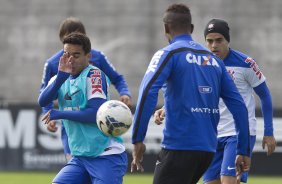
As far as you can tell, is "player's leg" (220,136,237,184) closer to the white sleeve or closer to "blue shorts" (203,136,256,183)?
"blue shorts" (203,136,256,183)

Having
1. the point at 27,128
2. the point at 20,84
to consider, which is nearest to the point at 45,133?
the point at 27,128

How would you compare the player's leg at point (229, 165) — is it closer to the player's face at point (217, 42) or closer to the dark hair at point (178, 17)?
the player's face at point (217, 42)

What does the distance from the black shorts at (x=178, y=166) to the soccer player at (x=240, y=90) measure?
202cm

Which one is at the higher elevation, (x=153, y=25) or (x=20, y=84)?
(x=153, y=25)

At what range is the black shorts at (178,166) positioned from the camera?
617cm

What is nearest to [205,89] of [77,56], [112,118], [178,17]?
[178,17]

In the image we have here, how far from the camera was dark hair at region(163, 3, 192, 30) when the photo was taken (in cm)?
625

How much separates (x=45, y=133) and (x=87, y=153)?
9.71 m

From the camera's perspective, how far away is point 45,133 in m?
16.5

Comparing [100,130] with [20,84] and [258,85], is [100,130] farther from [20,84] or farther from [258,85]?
[20,84]

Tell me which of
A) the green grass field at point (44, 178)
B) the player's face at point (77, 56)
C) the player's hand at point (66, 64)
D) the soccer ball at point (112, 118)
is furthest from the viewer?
the green grass field at point (44, 178)

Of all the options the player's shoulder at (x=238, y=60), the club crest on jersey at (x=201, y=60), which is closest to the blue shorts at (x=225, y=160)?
the player's shoulder at (x=238, y=60)

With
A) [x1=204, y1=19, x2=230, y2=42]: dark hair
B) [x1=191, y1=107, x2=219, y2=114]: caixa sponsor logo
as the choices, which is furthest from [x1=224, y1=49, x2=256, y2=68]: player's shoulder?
[x1=191, y1=107, x2=219, y2=114]: caixa sponsor logo

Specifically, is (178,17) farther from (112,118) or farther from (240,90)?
(240,90)
